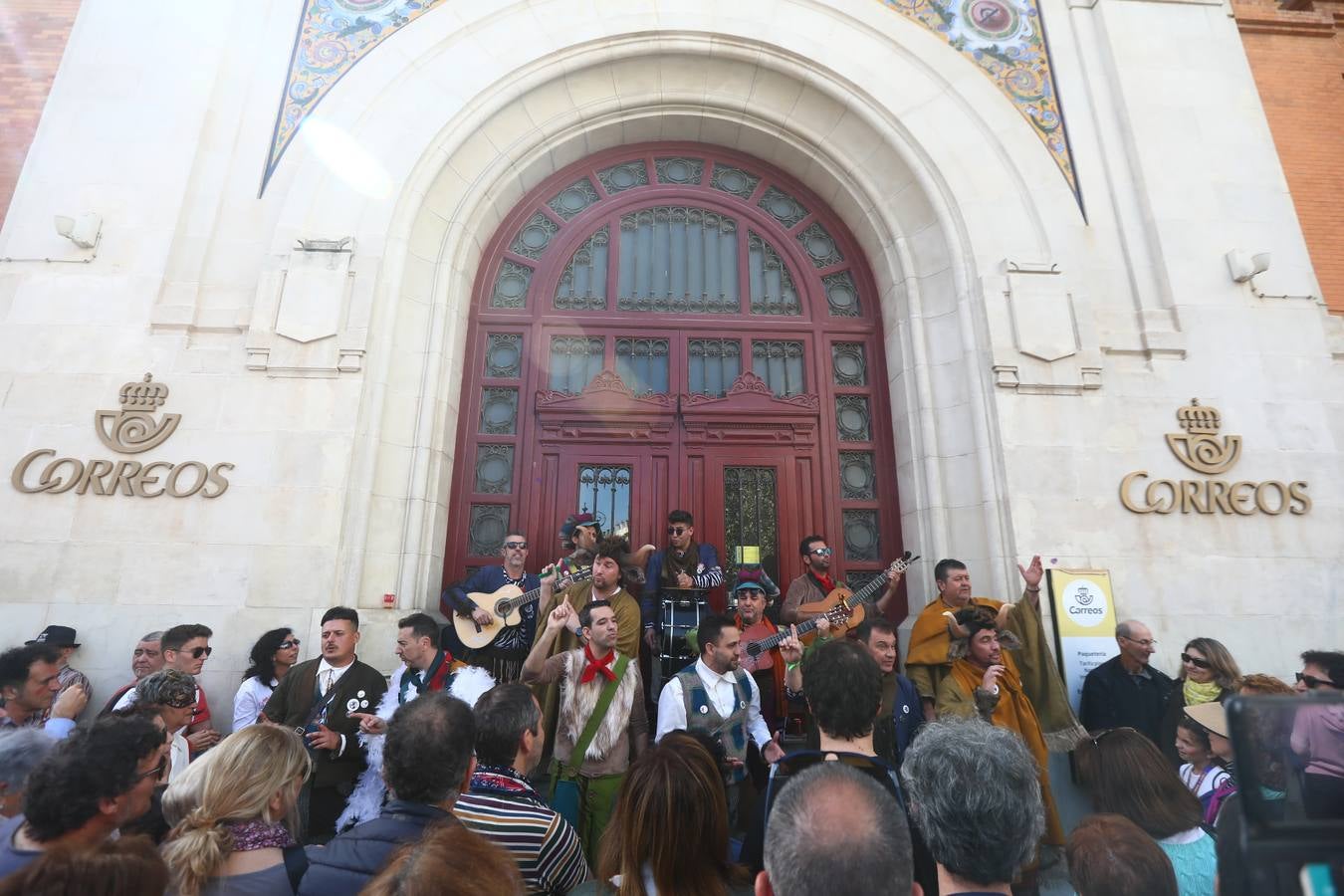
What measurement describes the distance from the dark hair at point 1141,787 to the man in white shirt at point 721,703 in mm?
1655

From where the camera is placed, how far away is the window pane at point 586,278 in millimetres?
7895

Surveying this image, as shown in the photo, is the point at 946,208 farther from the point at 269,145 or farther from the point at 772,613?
the point at 269,145

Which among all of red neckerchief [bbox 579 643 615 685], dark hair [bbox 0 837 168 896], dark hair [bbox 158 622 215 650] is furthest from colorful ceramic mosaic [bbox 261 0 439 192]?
dark hair [bbox 0 837 168 896]

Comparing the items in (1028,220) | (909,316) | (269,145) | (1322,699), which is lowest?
(1322,699)

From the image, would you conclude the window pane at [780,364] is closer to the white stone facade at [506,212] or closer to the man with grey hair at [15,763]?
the white stone facade at [506,212]

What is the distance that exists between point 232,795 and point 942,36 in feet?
30.2

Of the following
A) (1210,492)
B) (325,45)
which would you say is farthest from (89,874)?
(325,45)

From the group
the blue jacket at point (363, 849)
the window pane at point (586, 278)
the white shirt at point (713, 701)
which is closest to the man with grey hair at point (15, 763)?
the blue jacket at point (363, 849)

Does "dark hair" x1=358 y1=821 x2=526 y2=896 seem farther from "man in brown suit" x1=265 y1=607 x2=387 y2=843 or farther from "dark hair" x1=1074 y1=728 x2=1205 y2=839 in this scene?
"man in brown suit" x1=265 y1=607 x2=387 y2=843

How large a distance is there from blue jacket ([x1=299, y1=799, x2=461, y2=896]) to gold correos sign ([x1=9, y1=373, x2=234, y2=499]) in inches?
191

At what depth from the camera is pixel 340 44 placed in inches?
294

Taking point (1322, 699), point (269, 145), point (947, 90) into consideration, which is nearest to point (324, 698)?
point (1322, 699)

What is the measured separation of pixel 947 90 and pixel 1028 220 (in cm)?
174

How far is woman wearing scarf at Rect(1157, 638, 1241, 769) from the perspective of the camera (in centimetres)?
436
